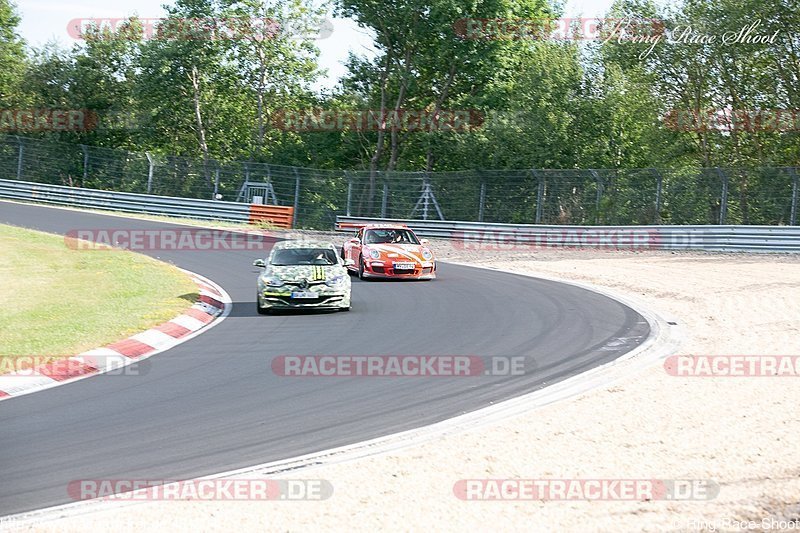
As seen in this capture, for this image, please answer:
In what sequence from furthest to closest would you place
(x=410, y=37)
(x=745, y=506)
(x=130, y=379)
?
(x=410, y=37), (x=130, y=379), (x=745, y=506)

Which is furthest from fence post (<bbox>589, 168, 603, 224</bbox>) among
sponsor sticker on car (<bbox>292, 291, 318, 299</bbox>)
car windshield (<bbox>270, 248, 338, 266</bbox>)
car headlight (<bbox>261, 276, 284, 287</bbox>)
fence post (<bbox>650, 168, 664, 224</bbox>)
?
car headlight (<bbox>261, 276, 284, 287</bbox>)

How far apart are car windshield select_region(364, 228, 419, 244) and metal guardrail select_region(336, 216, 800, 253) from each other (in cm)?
976

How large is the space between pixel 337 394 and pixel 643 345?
206 inches

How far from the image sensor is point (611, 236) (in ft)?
103

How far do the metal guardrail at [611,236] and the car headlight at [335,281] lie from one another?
16089 mm

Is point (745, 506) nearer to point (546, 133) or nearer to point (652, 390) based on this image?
point (652, 390)

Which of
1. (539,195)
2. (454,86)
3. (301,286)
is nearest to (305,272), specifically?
(301,286)

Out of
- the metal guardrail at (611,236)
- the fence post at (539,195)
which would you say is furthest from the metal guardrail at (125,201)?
the fence post at (539,195)

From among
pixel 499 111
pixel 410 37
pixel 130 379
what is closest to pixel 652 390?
pixel 130 379

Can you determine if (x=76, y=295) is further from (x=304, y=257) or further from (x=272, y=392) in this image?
(x=272, y=392)

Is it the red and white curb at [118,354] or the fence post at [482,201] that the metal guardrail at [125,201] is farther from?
the red and white curb at [118,354]

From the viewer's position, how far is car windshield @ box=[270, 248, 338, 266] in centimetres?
1747

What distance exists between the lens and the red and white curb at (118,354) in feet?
33.4

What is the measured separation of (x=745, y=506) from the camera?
6020mm
